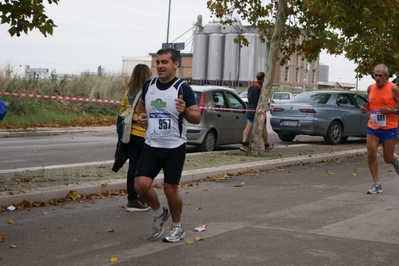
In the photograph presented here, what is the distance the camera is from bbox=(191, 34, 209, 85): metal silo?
8688cm

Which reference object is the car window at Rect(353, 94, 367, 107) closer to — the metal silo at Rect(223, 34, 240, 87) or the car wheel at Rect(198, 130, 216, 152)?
the car wheel at Rect(198, 130, 216, 152)

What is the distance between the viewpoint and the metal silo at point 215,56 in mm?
85344

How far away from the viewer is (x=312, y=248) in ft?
24.0

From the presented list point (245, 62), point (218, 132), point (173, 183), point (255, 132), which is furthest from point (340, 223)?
point (245, 62)

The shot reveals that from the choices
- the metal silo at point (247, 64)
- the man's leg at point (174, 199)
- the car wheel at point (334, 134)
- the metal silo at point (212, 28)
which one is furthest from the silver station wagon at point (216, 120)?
the metal silo at point (212, 28)

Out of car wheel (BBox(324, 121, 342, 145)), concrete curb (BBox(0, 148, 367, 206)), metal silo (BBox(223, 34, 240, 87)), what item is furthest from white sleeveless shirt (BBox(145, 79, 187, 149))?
metal silo (BBox(223, 34, 240, 87))

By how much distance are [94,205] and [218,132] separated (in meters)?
8.49

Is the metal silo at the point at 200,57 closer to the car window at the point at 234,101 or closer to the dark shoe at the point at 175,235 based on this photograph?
the car window at the point at 234,101

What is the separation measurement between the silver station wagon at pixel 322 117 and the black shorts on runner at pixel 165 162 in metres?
14.3

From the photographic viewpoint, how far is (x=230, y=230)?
8.21m

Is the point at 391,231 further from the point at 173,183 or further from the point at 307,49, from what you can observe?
the point at 307,49

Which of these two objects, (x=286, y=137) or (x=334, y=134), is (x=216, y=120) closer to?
(x=334, y=134)

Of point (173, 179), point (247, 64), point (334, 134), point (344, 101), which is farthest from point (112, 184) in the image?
point (247, 64)

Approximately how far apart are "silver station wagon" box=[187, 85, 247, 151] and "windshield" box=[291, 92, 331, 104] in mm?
3568
